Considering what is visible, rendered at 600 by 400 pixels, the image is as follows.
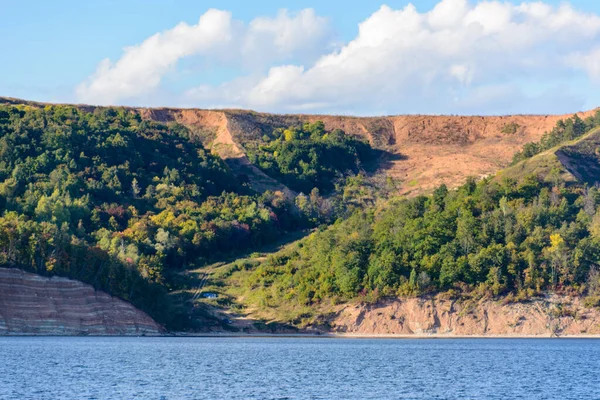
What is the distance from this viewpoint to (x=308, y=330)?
113938 mm

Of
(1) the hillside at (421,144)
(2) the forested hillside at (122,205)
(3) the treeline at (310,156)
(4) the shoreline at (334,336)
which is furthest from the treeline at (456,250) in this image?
(3) the treeline at (310,156)

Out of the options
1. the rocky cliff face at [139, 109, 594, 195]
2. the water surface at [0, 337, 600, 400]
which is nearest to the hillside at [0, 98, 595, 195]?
the rocky cliff face at [139, 109, 594, 195]

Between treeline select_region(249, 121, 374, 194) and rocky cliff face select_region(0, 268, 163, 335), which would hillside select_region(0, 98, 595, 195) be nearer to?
treeline select_region(249, 121, 374, 194)

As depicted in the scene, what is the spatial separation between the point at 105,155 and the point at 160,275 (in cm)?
3800

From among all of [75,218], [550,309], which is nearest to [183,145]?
[75,218]

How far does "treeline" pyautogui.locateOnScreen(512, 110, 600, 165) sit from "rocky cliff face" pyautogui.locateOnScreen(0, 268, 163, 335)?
7442 cm

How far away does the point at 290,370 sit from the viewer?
66938mm

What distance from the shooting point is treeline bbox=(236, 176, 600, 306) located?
362 ft

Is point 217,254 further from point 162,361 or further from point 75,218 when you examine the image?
point 162,361

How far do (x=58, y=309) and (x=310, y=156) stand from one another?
91.1 meters

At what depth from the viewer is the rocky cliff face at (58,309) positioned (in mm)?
94312

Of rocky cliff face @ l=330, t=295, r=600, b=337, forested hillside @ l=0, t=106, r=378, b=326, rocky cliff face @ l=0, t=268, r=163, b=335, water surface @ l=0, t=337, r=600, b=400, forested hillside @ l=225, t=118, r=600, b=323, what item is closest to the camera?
water surface @ l=0, t=337, r=600, b=400

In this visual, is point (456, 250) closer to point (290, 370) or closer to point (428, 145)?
point (290, 370)

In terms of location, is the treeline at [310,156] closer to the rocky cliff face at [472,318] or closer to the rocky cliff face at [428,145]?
the rocky cliff face at [428,145]
